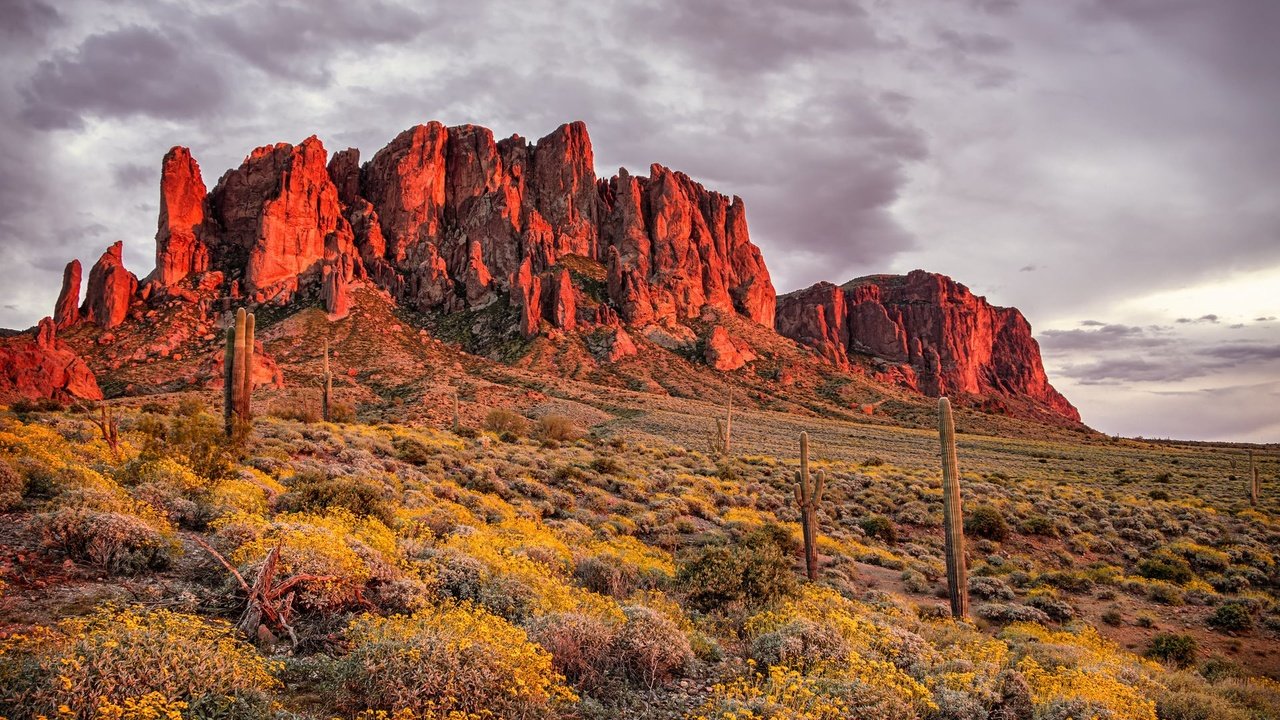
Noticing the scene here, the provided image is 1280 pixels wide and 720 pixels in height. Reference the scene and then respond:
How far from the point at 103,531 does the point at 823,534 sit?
20.5m

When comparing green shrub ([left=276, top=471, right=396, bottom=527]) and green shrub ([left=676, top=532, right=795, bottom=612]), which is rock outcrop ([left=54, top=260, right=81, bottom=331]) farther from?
green shrub ([left=676, top=532, right=795, bottom=612])

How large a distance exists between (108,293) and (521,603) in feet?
361

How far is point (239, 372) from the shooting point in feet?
59.0

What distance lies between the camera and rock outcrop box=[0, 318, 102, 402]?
38.4 metres

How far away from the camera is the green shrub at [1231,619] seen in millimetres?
16703

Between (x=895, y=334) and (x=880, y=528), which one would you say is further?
(x=895, y=334)

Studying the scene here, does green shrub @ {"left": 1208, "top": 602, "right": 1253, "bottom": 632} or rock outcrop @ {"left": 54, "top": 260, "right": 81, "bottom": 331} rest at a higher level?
rock outcrop @ {"left": 54, "top": 260, "right": 81, "bottom": 331}

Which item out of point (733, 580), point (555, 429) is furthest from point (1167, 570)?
point (555, 429)

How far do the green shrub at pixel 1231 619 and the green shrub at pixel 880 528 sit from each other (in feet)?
30.1

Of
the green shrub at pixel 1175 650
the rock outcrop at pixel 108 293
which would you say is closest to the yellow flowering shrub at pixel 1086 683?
the green shrub at pixel 1175 650

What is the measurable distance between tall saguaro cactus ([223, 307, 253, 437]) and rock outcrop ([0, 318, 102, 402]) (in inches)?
1144

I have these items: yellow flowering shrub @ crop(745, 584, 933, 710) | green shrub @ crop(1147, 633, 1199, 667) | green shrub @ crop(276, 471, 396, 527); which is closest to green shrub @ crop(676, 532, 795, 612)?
yellow flowering shrub @ crop(745, 584, 933, 710)

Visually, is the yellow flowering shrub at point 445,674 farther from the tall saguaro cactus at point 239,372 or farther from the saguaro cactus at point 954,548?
the tall saguaro cactus at point 239,372

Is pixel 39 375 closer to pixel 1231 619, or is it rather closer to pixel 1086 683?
pixel 1086 683
